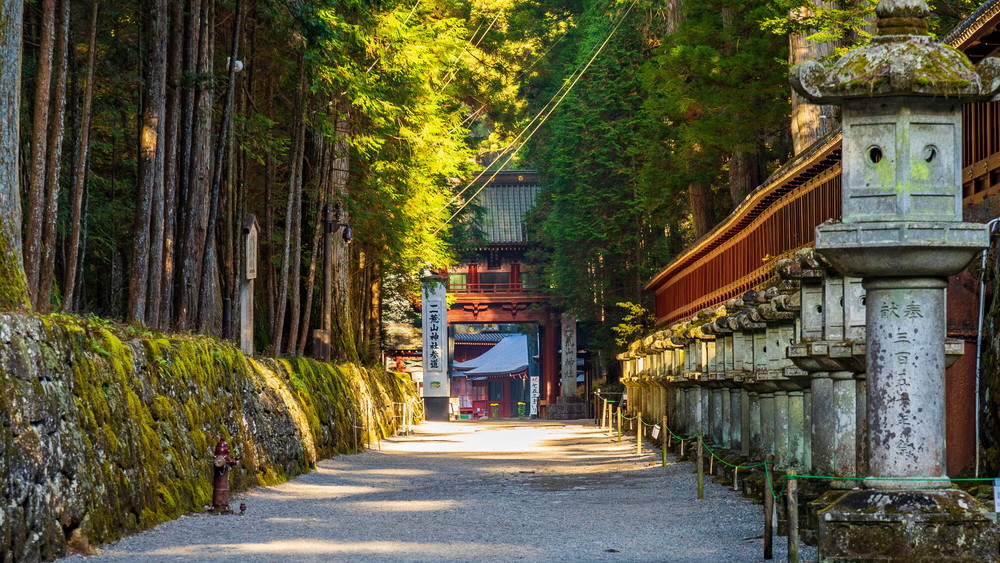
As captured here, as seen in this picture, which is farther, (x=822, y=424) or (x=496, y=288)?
(x=496, y=288)

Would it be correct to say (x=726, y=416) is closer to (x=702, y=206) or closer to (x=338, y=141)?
(x=338, y=141)

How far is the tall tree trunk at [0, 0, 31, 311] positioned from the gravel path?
261 centimetres

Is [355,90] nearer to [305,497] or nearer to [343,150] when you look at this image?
[343,150]

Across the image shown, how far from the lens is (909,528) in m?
8.51

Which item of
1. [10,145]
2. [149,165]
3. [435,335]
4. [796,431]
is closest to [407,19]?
[149,165]

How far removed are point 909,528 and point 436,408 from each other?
149 feet

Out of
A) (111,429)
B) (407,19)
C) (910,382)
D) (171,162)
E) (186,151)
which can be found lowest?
(111,429)

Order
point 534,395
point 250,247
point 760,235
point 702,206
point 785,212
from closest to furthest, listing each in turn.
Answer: point 250,247, point 785,212, point 760,235, point 702,206, point 534,395

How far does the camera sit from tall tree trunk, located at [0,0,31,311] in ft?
36.6

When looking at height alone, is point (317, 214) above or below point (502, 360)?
above

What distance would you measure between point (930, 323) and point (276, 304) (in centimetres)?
2012

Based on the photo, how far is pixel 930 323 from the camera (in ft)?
28.5

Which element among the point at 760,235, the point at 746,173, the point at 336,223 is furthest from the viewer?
the point at 746,173

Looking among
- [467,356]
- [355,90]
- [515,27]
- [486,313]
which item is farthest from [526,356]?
[355,90]
